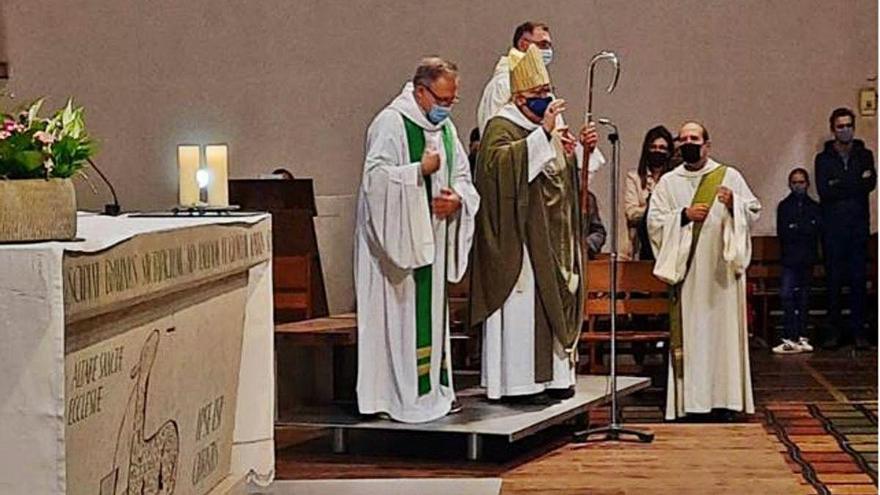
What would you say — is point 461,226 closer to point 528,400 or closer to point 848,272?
point 528,400

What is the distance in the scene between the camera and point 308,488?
16.8ft

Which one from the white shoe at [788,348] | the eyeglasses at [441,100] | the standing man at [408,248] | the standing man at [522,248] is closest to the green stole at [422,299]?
the standing man at [408,248]

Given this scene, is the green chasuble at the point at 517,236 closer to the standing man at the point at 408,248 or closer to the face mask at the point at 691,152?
the standing man at the point at 408,248

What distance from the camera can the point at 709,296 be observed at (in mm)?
6973

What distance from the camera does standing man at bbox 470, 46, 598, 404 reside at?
611cm

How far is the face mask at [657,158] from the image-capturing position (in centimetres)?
867

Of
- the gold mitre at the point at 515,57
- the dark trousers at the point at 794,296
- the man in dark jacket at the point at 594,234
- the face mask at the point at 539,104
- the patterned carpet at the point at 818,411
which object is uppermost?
the gold mitre at the point at 515,57

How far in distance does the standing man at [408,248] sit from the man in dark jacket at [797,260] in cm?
405

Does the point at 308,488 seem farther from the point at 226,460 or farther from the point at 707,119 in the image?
the point at 707,119

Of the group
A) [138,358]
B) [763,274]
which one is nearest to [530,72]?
[138,358]

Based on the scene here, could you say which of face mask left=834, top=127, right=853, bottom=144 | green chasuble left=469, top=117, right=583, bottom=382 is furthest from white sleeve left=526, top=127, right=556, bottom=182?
face mask left=834, top=127, right=853, bottom=144

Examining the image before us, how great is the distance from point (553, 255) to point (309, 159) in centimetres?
445

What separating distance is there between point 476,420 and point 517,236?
0.79m

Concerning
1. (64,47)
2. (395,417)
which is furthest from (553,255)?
(64,47)
